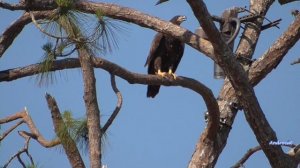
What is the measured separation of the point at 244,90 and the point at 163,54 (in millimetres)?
2225

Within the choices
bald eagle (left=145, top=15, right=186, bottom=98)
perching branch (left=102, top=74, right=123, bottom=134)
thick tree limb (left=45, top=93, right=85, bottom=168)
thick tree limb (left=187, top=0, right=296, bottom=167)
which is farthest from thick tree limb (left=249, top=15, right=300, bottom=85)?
thick tree limb (left=45, top=93, right=85, bottom=168)

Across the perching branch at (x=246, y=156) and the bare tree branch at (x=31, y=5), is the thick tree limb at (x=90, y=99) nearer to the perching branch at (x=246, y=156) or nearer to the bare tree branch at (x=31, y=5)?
the bare tree branch at (x=31, y=5)

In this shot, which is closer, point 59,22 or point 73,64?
point 59,22

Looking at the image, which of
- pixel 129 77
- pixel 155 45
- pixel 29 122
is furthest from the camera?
pixel 155 45

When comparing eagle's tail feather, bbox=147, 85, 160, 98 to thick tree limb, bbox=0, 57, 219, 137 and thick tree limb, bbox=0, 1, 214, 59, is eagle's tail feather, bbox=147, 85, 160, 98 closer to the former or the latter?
thick tree limb, bbox=0, 57, 219, 137

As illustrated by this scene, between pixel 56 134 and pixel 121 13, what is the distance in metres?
0.91

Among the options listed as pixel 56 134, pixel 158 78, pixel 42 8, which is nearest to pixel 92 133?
pixel 56 134

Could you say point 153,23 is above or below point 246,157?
above

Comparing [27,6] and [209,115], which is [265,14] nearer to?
[209,115]

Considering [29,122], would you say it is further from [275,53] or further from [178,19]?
[178,19]

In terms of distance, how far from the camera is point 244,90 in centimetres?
439

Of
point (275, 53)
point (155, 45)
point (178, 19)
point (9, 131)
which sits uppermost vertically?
point (178, 19)

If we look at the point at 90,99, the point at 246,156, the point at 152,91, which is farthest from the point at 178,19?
the point at 90,99

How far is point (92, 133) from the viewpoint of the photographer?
3674mm
